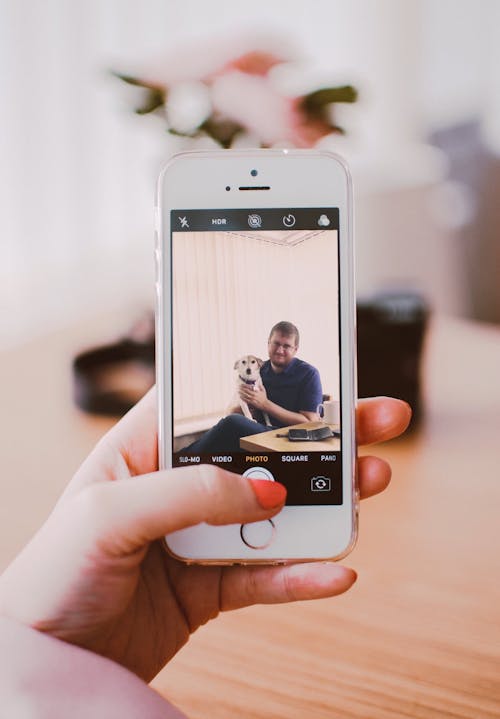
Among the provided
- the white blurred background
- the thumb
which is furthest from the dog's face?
the white blurred background

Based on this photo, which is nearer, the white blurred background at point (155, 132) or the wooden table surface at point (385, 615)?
the wooden table surface at point (385, 615)

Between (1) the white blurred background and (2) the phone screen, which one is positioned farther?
(1) the white blurred background

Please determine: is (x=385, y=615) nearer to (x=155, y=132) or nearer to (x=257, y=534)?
(x=257, y=534)

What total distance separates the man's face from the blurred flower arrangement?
33 cm

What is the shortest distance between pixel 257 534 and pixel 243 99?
48 centimetres

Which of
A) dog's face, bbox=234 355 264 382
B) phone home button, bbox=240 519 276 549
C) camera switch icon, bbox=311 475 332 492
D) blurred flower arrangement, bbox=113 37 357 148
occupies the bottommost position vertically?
phone home button, bbox=240 519 276 549

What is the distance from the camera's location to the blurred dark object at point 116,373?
0.86 meters

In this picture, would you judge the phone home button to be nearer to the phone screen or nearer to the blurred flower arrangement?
the phone screen

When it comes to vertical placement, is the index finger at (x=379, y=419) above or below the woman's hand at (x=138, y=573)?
above

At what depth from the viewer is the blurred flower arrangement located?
2.40 feet

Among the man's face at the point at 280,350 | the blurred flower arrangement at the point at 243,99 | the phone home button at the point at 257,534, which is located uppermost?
the blurred flower arrangement at the point at 243,99

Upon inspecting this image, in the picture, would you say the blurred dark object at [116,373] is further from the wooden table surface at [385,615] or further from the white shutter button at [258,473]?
the white shutter button at [258,473]

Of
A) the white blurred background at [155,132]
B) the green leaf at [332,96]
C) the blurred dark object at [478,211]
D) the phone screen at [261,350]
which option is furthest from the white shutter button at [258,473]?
the blurred dark object at [478,211]

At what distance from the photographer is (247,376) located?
465 mm
